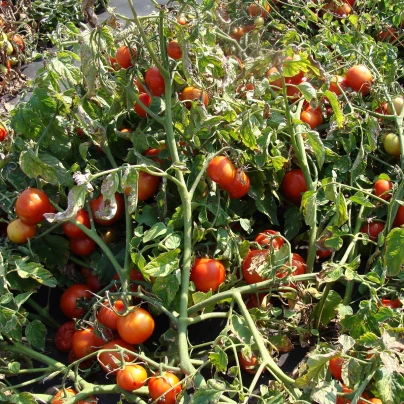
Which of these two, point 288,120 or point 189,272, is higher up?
point 288,120

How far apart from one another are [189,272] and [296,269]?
0.30 m

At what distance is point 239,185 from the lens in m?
1.54

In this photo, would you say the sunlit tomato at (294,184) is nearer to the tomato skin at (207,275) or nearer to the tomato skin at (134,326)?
the tomato skin at (207,275)

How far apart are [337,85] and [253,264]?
0.71 m

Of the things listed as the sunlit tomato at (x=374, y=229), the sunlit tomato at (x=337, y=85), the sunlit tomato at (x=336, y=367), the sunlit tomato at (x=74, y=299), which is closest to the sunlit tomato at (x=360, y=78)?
the sunlit tomato at (x=337, y=85)

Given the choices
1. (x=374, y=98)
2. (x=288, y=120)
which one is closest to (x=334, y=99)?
(x=288, y=120)

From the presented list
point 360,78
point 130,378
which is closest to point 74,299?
point 130,378

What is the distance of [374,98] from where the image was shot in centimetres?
188

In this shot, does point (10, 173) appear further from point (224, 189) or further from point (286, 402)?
point (286, 402)

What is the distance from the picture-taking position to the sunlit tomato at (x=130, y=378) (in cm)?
124

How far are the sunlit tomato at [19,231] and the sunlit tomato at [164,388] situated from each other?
1.89ft

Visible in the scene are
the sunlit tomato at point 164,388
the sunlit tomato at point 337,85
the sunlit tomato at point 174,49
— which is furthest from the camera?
the sunlit tomato at point 337,85

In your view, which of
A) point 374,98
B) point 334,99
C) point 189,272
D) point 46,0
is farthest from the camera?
point 46,0

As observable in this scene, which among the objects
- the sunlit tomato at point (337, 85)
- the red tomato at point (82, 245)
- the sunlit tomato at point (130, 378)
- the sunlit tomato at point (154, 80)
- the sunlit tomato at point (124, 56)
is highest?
the sunlit tomato at point (124, 56)
